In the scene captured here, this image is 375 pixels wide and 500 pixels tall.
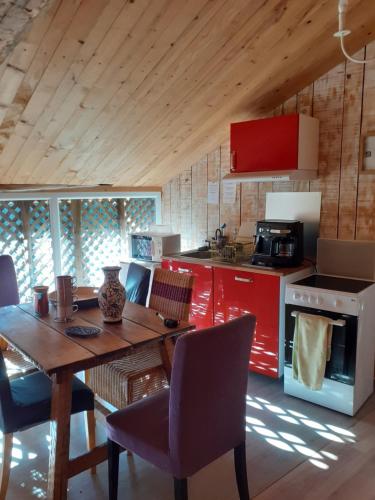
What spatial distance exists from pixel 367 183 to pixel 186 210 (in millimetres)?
1854

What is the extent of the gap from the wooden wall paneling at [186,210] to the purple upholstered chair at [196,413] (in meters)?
2.73

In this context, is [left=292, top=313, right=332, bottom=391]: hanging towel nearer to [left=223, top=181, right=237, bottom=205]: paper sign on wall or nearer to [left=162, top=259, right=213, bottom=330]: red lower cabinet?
[left=162, top=259, right=213, bottom=330]: red lower cabinet

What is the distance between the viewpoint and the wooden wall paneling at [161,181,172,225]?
454 centimetres

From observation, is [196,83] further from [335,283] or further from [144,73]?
[335,283]

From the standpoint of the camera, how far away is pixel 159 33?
233 cm

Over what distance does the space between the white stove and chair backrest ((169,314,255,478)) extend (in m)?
1.18

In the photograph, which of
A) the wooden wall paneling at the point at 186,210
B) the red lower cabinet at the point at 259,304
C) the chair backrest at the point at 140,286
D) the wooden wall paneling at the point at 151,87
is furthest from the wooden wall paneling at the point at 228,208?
the chair backrest at the point at 140,286

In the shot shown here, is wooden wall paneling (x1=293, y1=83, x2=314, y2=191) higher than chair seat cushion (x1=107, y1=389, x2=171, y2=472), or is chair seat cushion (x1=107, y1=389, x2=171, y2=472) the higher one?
wooden wall paneling (x1=293, y1=83, x2=314, y2=191)

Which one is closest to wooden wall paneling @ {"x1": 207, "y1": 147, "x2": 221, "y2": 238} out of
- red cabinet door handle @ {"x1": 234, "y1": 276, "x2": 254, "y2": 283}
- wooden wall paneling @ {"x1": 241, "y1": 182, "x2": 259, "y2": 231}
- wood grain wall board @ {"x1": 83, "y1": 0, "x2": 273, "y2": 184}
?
wooden wall paneling @ {"x1": 241, "y1": 182, "x2": 259, "y2": 231}

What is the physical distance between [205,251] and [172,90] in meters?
1.63

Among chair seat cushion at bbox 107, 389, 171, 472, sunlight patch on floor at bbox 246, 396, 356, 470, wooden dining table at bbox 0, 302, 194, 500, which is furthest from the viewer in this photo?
sunlight patch on floor at bbox 246, 396, 356, 470

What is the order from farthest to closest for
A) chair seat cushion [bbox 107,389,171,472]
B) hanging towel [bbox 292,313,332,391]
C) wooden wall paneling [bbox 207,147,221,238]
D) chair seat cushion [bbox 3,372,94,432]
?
wooden wall paneling [bbox 207,147,221,238] → hanging towel [bbox 292,313,332,391] → chair seat cushion [bbox 3,372,94,432] → chair seat cushion [bbox 107,389,171,472]

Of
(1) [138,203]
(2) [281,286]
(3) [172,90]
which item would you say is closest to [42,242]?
(1) [138,203]

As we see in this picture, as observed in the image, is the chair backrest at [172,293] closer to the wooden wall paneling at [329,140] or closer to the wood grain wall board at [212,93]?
the wood grain wall board at [212,93]
